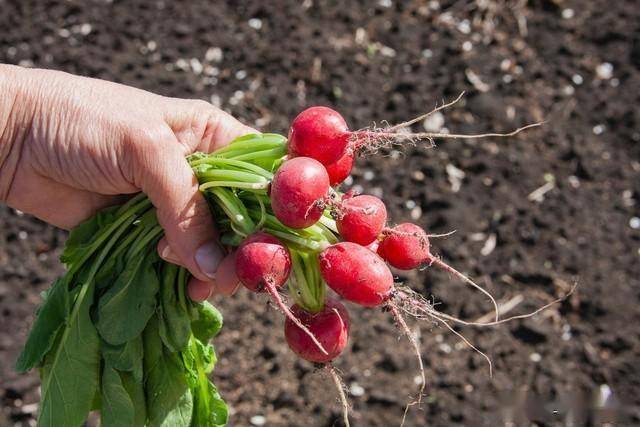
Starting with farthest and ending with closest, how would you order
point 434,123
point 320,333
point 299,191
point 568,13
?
point 568,13, point 434,123, point 320,333, point 299,191

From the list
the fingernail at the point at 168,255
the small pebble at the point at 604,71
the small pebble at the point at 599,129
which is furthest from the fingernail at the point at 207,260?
the small pebble at the point at 604,71

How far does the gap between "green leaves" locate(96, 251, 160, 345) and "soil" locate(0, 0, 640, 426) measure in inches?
67.1

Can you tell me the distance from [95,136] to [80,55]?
10.2 feet

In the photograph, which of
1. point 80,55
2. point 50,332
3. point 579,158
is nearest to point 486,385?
point 579,158

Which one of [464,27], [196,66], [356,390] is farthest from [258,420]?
[464,27]

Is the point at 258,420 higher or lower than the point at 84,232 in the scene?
lower

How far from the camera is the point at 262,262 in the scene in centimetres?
212

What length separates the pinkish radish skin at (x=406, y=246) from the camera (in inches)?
89.0

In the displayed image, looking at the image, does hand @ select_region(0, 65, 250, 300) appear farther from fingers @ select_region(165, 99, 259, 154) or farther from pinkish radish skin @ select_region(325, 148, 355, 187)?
pinkish radish skin @ select_region(325, 148, 355, 187)

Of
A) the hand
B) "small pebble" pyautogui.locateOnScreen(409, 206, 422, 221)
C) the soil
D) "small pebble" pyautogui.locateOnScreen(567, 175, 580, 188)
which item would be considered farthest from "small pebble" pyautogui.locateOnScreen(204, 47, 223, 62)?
the hand

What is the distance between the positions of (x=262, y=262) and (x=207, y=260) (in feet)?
1.04

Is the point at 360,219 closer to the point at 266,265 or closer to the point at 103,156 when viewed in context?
the point at 266,265

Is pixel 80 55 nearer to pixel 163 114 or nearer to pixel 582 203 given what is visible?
pixel 163 114

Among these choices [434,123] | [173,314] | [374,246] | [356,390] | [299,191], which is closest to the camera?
[299,191]
